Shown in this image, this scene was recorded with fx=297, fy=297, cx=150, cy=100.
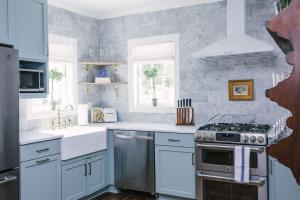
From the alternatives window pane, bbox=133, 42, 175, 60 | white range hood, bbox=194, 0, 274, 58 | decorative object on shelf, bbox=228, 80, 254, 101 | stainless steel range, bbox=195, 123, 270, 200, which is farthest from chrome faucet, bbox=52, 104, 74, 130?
decorative object on shelf, bbox=228, 80, 254, 101

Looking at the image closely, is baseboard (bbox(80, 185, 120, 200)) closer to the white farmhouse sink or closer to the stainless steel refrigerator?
the white farmhouse sink

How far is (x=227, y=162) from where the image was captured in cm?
325

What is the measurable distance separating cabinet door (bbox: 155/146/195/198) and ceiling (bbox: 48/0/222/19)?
2.04 meters

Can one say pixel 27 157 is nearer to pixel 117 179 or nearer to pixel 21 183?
pixel 21 183

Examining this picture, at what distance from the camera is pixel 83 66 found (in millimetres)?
4586

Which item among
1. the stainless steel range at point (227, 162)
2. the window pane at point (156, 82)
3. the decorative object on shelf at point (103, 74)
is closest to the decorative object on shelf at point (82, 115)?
the decorative object on shelf at point (103, 74)

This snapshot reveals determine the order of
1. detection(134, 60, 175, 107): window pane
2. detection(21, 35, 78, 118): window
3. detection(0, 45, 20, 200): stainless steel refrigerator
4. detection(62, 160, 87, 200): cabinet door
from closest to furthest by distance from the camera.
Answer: detection(0, 45, 20, 200): stainless steel refrigerator, detection(62, 160, 87, 200): cabinet door, detection(21, 35, 78, 118): window, detection(134, 60, 175, 107): window pane

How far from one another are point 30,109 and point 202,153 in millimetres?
2183

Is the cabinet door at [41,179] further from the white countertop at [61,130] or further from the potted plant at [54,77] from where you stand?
the potted plant at [54,77]

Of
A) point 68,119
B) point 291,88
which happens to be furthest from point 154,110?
point 291,88

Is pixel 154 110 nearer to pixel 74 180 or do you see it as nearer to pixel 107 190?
pixel 107 190

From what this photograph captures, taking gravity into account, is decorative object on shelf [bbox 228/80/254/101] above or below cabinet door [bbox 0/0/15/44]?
below

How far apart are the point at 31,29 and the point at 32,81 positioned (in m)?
0.55

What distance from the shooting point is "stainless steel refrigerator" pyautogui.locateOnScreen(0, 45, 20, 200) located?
2551 mm
